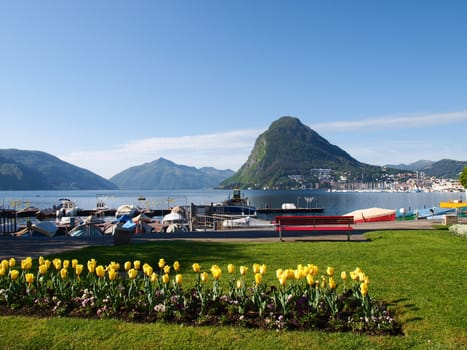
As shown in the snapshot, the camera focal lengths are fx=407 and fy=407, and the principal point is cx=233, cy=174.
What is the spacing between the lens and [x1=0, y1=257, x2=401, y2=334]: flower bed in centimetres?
613

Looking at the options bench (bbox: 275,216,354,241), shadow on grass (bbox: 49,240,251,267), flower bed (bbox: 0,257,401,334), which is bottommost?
shadow on grass (bbox: 49,240,251,267)

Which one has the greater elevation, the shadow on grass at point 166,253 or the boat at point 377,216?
the shadow on grass at point 166,253

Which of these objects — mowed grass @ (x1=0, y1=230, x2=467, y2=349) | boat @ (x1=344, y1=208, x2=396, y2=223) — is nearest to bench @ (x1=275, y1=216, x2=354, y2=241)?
mowed grass @ (x1=0, y1=230, x2=467, y2=349)

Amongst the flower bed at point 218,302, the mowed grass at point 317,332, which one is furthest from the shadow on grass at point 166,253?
the flower bed at point 218,302

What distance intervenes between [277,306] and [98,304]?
295 centimetres

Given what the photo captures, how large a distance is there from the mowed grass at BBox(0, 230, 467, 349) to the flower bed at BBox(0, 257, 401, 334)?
0.83ft

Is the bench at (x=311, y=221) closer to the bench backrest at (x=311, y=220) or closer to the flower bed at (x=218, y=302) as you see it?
the bench backrest at (x=311, y=220)

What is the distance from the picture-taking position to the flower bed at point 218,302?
6.13m

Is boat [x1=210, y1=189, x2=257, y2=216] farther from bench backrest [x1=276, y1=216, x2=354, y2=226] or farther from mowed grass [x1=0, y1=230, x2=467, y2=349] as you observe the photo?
mowed grass [x1=0, y1=230, x2=467, y2=349]

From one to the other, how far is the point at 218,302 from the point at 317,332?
1674mm

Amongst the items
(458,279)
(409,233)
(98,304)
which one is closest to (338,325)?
(98,304)

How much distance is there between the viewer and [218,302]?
6.67m

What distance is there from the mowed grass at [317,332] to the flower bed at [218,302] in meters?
0.25

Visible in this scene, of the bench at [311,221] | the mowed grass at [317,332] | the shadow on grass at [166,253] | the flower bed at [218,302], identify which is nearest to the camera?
the mowed grass at [317,332]
